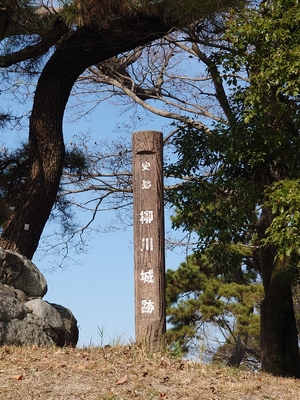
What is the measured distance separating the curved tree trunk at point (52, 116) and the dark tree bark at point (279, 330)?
12.5 feet

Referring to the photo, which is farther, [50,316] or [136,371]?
[50,316]

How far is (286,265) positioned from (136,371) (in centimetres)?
575

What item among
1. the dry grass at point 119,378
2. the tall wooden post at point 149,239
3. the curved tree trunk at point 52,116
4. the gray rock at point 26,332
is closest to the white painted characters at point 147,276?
the tall wooden post at point 149,239

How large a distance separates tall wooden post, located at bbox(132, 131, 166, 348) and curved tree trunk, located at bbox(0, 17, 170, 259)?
2.89 m

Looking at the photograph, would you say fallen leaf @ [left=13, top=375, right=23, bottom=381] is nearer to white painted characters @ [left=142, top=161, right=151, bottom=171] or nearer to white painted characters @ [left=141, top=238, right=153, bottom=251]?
white painted characters @ [left=141, top=238, right=153, bottom=251]

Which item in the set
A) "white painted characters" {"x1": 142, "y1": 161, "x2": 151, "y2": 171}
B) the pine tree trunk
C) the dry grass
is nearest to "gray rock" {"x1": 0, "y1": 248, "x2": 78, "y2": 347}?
the dry grass

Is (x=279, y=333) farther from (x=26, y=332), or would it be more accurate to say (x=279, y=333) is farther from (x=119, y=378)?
(x=119, y=378)

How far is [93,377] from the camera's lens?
227 inches

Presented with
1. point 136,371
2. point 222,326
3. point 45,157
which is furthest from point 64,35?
point 222,326

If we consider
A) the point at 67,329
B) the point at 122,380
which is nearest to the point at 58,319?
the point at 67,329

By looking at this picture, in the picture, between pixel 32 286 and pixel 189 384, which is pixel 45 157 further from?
pixel 189 384

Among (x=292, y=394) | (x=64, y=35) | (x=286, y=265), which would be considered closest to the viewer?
(x=292, y=394)

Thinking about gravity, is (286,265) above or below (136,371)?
above

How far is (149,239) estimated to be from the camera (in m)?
6.75
